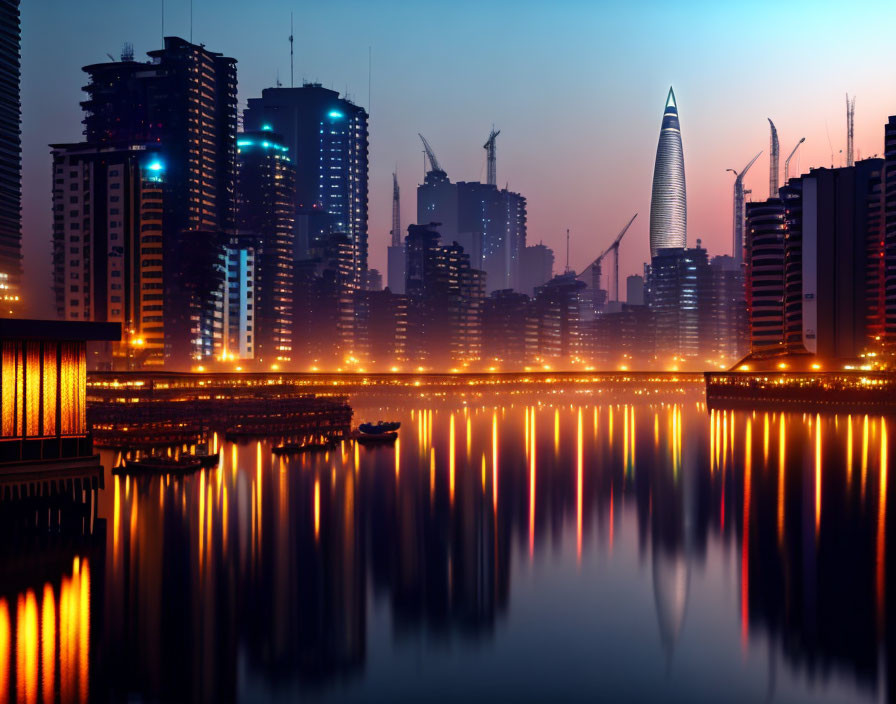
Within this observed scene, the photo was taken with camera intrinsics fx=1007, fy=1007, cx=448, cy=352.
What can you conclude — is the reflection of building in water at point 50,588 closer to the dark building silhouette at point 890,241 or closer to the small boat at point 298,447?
the small boat at point 298,447

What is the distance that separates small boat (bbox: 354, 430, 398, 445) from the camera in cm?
10181

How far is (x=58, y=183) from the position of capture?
166 meters

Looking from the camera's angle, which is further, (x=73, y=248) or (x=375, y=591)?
(x=73, y=248)

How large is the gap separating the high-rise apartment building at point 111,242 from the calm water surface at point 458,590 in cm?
9992

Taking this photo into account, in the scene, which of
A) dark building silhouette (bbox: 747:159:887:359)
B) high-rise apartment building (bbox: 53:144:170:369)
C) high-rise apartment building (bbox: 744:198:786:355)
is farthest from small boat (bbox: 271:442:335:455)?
high-rise apartment building (bbox: 744:198:786:355)

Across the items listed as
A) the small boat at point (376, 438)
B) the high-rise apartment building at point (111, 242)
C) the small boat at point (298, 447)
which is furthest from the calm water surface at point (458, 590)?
the high-rise apartment building at point (111, 242)

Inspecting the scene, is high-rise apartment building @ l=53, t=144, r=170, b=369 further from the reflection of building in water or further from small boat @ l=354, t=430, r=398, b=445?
the reflection of building in water

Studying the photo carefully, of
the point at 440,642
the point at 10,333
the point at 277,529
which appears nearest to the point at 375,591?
the point at 440,642

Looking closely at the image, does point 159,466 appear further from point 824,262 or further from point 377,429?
point 824,262

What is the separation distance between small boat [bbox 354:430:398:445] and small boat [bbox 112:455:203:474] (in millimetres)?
28431

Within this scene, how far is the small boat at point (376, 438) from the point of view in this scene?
334ft

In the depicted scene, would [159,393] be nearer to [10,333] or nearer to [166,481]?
[166,481]

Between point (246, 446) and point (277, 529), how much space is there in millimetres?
39863

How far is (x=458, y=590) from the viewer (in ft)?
141
